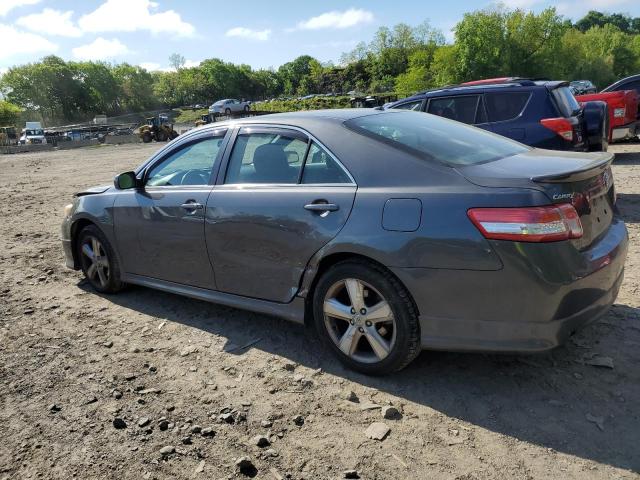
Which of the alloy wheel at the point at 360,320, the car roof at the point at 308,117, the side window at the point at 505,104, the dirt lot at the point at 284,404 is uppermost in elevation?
the car roof at the point at 308,117

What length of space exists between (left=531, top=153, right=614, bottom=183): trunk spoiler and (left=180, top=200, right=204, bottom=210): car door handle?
2.36 meters

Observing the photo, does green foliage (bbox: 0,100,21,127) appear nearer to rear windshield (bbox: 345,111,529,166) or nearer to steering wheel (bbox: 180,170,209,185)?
steering wheel (bbox: 180,170,209,185)

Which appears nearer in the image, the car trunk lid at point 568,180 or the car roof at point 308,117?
the car trunk lid at point 568,180

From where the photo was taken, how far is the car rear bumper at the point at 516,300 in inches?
104

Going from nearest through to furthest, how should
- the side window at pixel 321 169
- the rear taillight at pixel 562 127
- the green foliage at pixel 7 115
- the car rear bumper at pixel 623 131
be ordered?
the side window at pixel 321 169
the rear taillight at pixel 562 127
the car rear bumper at pixel 623 131
the green foliage at pixel 7 115

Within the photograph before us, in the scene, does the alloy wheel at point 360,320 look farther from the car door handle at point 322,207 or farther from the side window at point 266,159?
the side window at point 266,159

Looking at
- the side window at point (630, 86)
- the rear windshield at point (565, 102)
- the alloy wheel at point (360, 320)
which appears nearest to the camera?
the alloy wheel at point (360, 320)

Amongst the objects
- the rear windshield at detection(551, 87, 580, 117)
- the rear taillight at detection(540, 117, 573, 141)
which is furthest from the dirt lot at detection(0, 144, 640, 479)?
the rear windshield at detection(551, 87, 580, 117)

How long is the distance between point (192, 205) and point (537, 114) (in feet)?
18.2

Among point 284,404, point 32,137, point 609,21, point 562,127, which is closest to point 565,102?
point 562,127

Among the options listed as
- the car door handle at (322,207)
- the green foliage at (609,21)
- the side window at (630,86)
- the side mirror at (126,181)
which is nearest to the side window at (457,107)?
the side mirror at (126,181)

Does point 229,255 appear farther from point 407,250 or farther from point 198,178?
point 407,250

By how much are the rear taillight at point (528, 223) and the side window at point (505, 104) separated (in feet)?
18.0

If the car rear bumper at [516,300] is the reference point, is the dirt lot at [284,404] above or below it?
below
